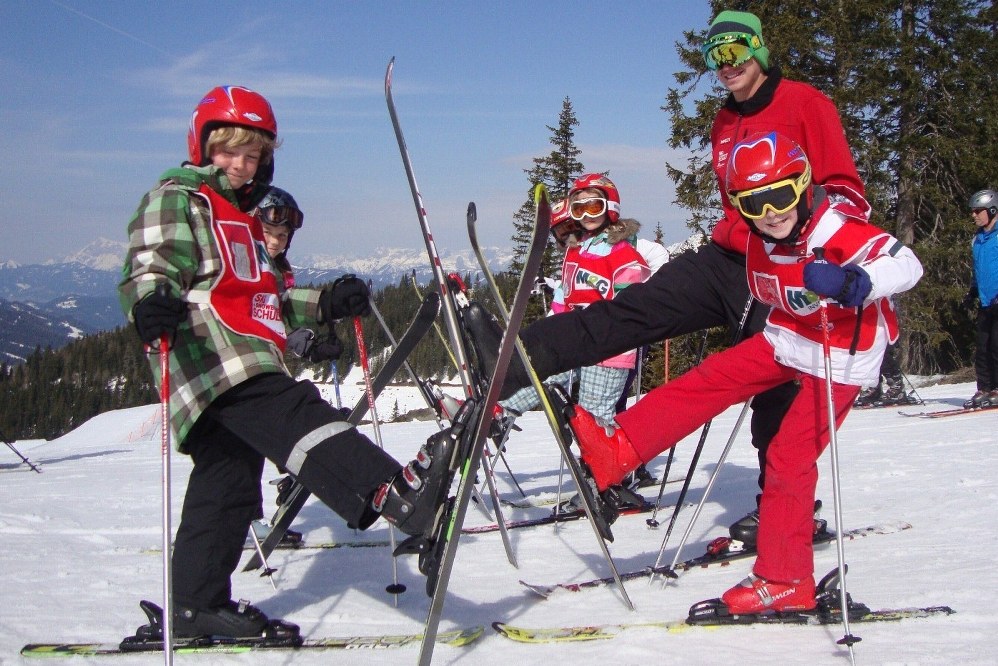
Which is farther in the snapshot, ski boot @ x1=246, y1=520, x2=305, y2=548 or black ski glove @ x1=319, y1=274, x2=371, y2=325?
ski boot @ x1=246, y1=520, x2=305, y2=548

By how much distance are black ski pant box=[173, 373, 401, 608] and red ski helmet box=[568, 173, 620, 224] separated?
3160 mm

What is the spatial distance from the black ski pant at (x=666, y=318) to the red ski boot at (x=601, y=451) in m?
0.34

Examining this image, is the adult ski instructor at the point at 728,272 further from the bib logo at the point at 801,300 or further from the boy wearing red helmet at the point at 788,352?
the bib logo at the point at 801,300

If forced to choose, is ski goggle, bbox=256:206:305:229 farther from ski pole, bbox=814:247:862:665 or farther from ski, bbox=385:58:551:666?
ski pole, bbox=814:247:862:665

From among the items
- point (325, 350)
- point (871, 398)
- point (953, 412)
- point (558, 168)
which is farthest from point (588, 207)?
point (558, 168)

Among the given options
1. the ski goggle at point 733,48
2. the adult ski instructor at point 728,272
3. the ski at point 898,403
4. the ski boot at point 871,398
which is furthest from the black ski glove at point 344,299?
the ski boot at point 871,398

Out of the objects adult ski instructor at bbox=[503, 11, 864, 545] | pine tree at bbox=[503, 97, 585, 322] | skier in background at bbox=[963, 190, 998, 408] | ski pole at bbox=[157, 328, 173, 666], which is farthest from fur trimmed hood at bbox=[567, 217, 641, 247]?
pine tree at bbox=[503, 97, 585, 322]

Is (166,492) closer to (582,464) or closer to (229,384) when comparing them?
(229,384)

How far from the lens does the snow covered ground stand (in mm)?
2516

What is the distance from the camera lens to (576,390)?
5.65 m

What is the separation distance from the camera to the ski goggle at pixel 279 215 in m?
4.48

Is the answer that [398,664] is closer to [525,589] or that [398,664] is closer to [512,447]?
[525,589]

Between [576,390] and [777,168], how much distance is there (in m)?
3.08

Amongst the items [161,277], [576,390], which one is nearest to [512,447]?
[576,390]
